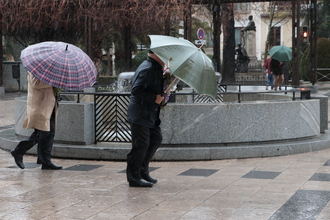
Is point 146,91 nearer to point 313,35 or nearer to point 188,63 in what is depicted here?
point 188,63

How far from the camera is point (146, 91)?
23.6ft

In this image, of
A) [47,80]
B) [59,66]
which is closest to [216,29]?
[59,66]

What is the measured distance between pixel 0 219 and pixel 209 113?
4.52 m

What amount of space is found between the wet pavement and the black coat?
3.00ft

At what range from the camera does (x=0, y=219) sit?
238 inches

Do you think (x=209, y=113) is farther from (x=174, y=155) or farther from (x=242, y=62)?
(x=242, y=62)

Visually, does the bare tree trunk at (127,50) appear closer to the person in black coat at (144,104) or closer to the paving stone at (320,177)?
the paving stone at (320,177)

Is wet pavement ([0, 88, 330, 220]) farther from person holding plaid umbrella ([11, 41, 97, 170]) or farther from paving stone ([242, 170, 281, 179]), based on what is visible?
person holding plaid umbrella ([11, 41, 97, 170])

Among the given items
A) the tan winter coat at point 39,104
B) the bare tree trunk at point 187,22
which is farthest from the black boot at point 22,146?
the bare tree trunk at point 187,22

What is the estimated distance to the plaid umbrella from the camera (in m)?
8.12

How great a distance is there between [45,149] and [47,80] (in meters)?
1.27

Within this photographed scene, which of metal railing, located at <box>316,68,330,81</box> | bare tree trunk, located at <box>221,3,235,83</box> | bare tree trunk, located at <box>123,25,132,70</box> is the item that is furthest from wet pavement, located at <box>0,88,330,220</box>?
metal railing, located at <box>316,68,330,81</box>

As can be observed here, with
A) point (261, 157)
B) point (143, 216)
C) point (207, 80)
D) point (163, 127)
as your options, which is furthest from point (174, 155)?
point (143, 216)

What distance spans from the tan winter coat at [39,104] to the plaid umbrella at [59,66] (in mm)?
387
